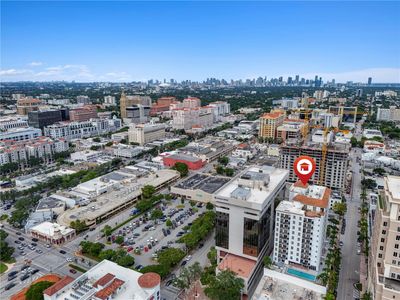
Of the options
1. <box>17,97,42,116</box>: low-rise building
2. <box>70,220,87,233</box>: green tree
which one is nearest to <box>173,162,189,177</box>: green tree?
<box>70,220,87,233</box>: green tree

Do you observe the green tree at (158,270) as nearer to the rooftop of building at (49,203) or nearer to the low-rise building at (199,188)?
the low-rise building at (199,188)

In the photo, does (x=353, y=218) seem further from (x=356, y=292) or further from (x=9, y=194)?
(x=9, y=194)

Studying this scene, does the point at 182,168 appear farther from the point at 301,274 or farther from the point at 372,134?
the point at 372,134

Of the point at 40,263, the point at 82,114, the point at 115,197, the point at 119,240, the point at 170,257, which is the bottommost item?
the point at 40,263

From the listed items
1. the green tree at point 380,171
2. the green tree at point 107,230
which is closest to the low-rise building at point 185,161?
the green tree at point 107,230

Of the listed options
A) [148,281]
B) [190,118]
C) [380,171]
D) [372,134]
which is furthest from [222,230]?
[190,118]
